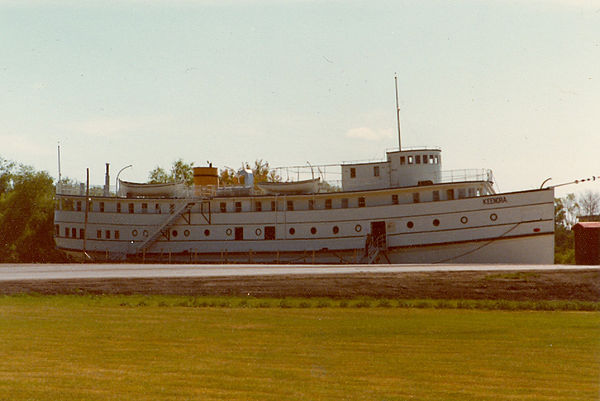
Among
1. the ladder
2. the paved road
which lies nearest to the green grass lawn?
the paved road

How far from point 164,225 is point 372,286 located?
143ft

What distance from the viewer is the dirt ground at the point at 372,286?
61.8 feet

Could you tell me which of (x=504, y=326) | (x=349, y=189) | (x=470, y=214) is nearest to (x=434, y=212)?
(x=470, y=214)

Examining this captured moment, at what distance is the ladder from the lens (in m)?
61.9

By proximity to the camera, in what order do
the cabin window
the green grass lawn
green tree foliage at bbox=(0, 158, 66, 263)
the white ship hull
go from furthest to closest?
green tree foliage at bbox=(0, 158, 66, 263) → the cabin window → the white ship hull → the green grass lawn

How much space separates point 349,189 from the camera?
59.8m

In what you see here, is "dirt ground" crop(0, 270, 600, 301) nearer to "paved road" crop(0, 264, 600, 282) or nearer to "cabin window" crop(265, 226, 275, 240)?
"paved road" crop(0, 264, 600, 282)

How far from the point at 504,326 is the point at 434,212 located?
1615 inches

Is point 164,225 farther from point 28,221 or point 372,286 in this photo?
point 372,286

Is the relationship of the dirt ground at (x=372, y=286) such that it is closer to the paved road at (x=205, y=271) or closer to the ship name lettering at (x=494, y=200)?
the paved road at (x=205, y=271)

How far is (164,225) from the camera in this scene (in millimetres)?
61969

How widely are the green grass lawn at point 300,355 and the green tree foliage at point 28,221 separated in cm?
7209

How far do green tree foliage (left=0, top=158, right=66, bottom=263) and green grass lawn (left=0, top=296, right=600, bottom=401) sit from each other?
72.1 m

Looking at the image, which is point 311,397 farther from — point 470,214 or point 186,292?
point 470,214
